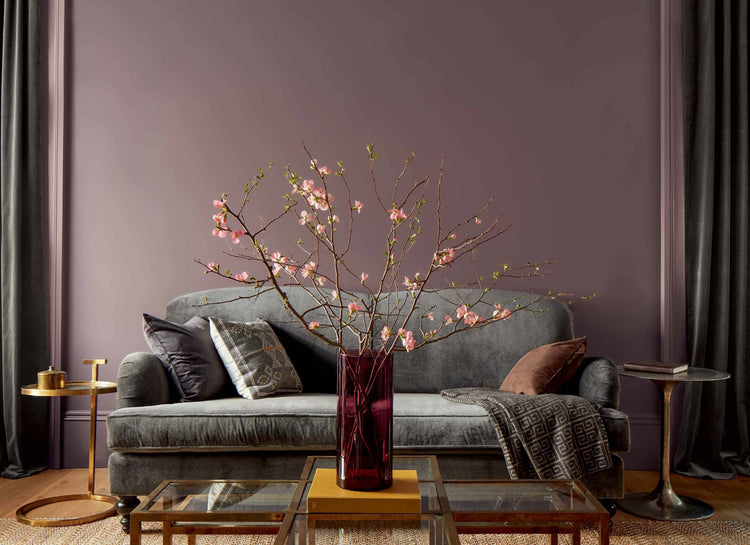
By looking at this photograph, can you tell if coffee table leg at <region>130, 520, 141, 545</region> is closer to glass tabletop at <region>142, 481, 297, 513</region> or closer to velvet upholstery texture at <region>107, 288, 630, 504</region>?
glass tabletop at <region>142, 481, 297, 513</region>

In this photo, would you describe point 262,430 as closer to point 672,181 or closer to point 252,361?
point 252,361

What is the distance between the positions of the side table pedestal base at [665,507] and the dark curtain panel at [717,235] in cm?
59

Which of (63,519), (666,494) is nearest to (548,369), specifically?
(666,494)

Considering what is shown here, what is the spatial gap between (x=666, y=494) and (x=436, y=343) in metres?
1.19

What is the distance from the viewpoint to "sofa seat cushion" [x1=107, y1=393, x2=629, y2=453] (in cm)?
262

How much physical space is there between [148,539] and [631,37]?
335 centimetres

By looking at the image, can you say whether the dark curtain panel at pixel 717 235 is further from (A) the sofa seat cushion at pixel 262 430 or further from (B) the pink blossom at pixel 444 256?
(B) the pink blossom at pixel 444 256

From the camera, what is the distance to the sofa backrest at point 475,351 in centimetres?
334

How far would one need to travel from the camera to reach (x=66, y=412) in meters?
3.61

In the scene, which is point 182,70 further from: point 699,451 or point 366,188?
point 699,451

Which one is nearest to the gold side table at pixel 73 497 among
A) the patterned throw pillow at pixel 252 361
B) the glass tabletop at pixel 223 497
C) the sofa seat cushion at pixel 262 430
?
the sofa seat cushion at pixel 262 430

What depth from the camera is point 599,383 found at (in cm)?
291

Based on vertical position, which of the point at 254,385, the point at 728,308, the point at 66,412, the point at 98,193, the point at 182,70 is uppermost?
the point at 182,70

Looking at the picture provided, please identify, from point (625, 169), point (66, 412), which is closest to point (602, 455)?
point (625, 169)
